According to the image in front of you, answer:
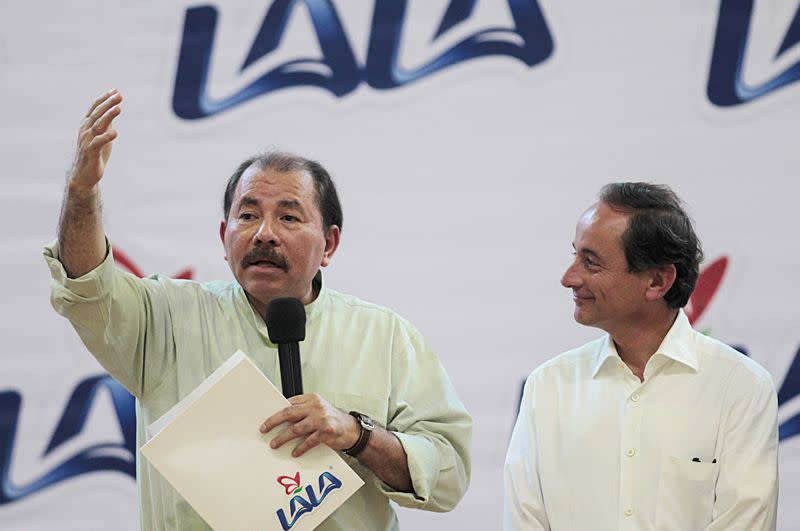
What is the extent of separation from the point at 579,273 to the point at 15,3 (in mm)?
2217

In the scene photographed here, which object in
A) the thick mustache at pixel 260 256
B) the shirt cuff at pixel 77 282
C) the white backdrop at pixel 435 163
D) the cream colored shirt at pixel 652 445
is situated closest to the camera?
the shirt cuff at pixel 77 282

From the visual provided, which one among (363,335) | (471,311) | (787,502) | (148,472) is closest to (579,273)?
(363,335)

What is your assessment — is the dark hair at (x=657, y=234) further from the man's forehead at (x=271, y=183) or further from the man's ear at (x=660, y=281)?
the man's forehead at (x=271, y=183)

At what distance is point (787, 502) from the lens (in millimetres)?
3521

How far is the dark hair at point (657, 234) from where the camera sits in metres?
2.68

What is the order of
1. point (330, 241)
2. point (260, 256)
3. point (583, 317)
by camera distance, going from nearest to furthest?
point (260, 256) < point (330, 241) < point (583, 317)

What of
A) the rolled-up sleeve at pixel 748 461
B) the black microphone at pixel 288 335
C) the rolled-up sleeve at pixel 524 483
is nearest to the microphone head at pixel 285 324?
the black microphone at pixel 288 335

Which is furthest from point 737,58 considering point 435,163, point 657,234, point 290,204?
point 290,204

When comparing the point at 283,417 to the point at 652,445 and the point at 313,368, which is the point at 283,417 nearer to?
the point at 313,368

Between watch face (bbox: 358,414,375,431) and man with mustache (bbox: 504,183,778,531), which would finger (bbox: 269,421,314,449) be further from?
man with mustache (bbox: 504,183,778,531)

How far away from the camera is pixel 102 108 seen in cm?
204

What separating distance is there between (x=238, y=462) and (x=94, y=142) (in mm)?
662

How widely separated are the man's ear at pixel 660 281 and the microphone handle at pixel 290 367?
1.08 metres

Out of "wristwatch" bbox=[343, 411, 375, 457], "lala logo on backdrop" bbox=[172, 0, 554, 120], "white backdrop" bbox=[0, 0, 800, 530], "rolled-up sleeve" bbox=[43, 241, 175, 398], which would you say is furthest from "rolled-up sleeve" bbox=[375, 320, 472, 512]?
"lala logo on backdrop" bbox=[172, 0, 554, 120]
